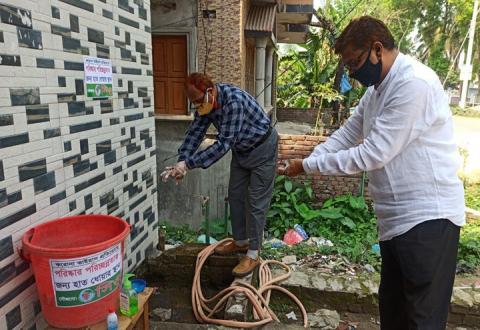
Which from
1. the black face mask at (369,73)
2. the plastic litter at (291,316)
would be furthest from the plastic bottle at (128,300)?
the black face mask at (369,73)

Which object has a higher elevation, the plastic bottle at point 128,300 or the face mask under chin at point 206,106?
the face mask under chin at point 206,106

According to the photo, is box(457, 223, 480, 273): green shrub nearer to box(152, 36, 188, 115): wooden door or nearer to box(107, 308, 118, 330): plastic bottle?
box(107, 308, 118, 330): plastic bottle

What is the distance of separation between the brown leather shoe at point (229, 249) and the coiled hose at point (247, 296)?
0.05 metres

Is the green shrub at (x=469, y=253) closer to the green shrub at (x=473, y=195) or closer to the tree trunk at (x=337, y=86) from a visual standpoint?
the green shrub at (x=473, y=195)

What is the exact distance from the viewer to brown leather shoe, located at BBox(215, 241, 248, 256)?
370 cm

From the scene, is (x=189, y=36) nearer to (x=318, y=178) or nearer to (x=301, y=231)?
(x=318, y=178)

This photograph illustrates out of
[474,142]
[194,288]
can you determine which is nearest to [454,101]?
[474,142]

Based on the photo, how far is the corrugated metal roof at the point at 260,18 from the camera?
7.35 m

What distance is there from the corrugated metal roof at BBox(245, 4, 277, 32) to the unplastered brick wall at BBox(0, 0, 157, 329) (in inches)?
174

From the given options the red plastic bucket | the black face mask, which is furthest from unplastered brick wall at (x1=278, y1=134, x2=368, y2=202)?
the red plastic bucket

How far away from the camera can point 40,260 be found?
1773mm

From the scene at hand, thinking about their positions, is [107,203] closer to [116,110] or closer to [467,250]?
[116,110]

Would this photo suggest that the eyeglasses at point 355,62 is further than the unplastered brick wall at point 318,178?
No

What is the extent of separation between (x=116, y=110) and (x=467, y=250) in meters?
4.41
